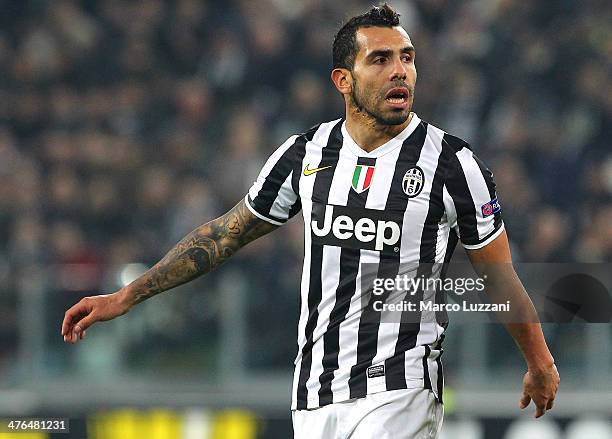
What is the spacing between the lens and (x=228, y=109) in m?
10.6

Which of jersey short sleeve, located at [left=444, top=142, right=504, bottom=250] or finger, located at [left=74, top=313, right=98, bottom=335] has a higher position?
jersey short sleeve, located at [left=444, top=142, right=504, bottom=250]

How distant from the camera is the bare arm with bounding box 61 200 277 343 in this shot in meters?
4.44

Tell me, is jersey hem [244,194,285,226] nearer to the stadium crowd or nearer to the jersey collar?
the jersey collar

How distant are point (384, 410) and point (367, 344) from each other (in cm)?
23

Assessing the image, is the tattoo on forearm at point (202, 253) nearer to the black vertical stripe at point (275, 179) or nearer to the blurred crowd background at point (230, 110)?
the black vertical stripe at point (275, 179)

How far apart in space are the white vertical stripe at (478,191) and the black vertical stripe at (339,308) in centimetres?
35

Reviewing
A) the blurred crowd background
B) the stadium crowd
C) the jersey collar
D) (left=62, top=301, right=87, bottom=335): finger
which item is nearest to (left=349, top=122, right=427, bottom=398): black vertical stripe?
the jersey collar

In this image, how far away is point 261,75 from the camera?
35.2 feet

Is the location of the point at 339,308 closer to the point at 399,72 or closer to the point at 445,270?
the point at 445,270

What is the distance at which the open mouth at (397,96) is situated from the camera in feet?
13.6

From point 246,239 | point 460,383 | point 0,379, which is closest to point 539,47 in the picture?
point 460,383

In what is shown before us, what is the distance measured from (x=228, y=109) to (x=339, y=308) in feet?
21.8

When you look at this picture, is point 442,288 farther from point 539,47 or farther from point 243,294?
point 539,47

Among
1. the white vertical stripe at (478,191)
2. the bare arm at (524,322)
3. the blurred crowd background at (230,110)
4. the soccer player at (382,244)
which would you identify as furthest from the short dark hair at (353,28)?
the blurred crowd background at (230,110)
